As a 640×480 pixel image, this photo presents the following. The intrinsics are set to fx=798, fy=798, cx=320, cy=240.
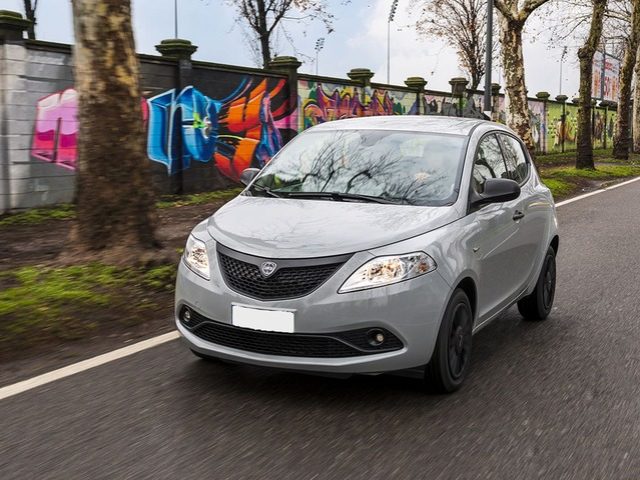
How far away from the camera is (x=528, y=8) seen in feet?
67.3

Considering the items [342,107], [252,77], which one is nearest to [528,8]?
[342,107]

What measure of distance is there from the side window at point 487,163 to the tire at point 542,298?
0.96 metres

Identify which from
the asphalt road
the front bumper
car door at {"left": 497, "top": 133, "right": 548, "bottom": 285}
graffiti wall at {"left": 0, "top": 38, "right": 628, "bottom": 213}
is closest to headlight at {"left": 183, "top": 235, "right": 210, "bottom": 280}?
the front bumper

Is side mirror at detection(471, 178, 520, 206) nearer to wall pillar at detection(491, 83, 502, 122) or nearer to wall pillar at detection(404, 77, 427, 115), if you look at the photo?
wall pillar at detection(404, 77, 427, 115)

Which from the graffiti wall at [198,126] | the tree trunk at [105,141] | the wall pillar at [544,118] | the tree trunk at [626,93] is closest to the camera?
the tree trunk at [105,141]

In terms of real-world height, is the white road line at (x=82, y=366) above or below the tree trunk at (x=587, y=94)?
below

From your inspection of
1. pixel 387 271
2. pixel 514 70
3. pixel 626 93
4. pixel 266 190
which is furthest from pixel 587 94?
pixel 387 271

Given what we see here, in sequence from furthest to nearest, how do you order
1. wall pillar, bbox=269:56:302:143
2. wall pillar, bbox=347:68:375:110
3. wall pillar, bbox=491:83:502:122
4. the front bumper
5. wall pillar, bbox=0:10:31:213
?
wall pillar, bbox=491:83:502:122 → wall pillar, bbox=347:68:375:110 → wall pillar, bbox=269:56:302:143 → wall pillar, bbox=0:10:31:213 → the front bumper

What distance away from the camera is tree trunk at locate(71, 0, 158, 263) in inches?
291

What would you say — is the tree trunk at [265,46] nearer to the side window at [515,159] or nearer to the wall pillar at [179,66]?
the wall pillar at [179,66]

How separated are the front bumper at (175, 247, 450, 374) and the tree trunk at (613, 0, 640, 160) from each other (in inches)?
1132

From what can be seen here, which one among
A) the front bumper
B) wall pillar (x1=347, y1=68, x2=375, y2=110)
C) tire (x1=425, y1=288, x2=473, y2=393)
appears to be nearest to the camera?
the front bumper

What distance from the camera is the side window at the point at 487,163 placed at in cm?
523

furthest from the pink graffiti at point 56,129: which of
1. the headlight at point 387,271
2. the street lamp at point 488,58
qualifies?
the street lamp at point 488,58
